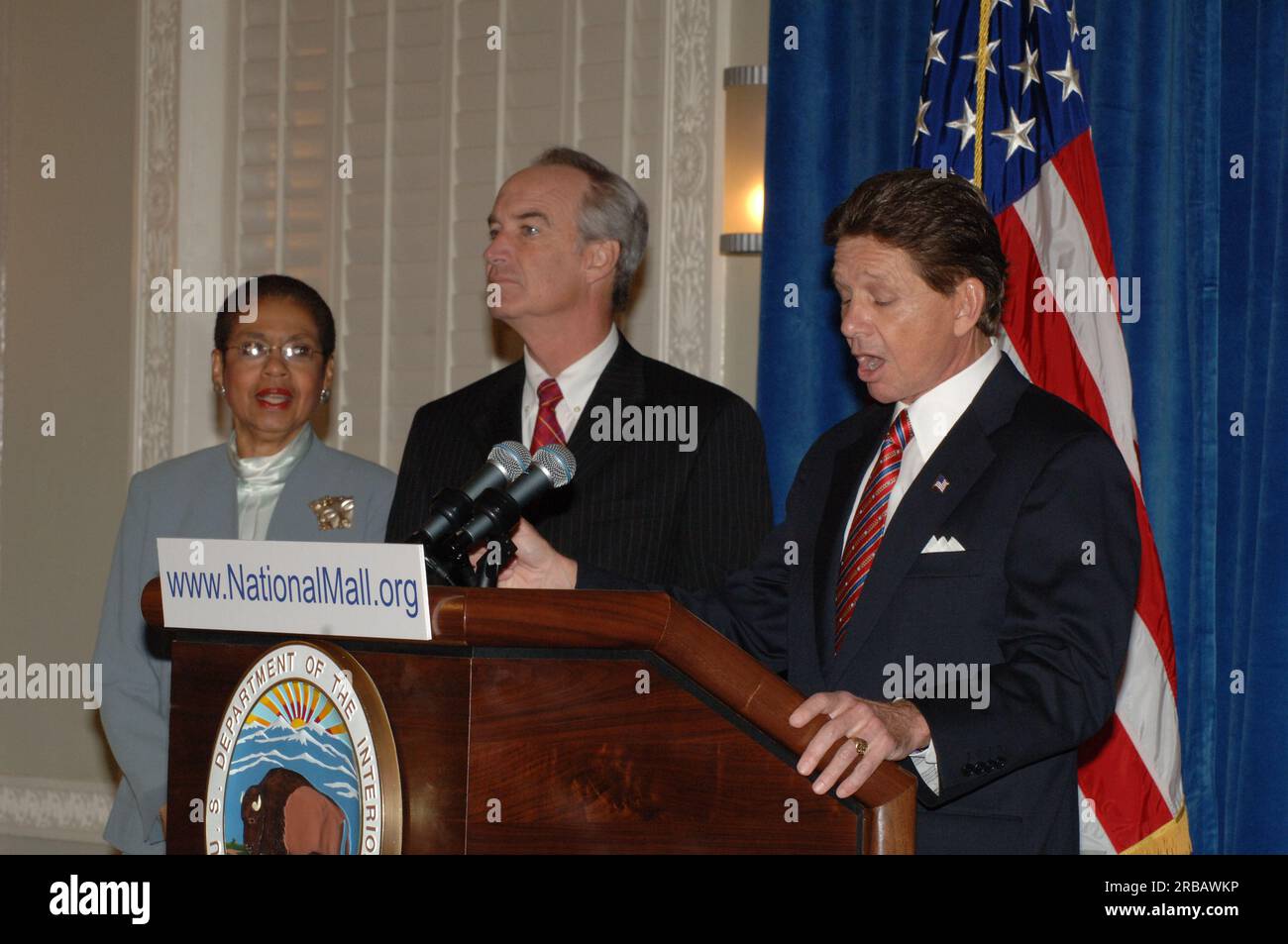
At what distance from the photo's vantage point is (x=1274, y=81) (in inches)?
155

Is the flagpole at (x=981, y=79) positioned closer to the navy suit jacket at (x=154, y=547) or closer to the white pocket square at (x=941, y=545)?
the navy suit jacket at (x=154, y=547)

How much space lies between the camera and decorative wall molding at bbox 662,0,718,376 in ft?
15.6

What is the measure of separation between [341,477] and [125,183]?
2.83 meters

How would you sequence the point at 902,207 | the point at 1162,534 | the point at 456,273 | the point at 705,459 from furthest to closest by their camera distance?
1. the point at 456,273
2. the point at 1162,534
3. the point at 705,459
4. the point at 902,207

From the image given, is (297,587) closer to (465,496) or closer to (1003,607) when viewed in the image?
(465,496)

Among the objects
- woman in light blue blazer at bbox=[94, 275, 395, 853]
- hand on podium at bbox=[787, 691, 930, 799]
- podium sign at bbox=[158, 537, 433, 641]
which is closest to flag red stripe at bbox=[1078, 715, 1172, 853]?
woman in light blue blazer at bbox=[94, 275, 395, 853]

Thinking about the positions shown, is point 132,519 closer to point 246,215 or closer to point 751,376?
point 751,376

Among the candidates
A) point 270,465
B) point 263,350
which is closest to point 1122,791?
point 270,465

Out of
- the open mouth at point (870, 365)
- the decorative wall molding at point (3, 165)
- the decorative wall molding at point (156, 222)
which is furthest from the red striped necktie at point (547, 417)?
the decorative wall molding at point (3, 165)

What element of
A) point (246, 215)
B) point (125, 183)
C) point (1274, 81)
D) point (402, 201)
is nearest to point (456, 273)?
point (402, 201)

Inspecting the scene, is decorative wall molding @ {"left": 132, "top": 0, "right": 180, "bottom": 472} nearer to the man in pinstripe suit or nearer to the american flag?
the man in pinstripe suit

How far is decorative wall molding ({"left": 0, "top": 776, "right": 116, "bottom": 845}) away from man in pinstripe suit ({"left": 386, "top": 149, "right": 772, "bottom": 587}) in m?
2.95

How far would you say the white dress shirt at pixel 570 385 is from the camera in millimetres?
3293

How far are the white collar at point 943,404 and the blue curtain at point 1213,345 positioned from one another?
1661 millimetres
